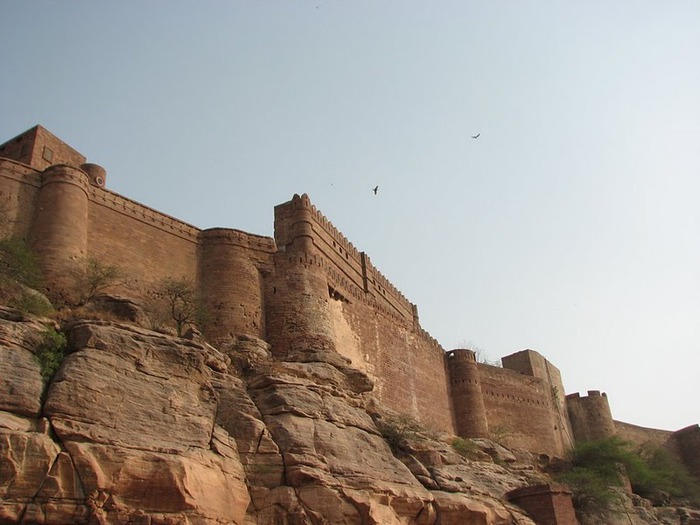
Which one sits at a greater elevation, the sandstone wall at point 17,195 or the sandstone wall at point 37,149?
the sandstone wall at point 37,149

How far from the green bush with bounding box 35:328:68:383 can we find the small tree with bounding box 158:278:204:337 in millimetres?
7196

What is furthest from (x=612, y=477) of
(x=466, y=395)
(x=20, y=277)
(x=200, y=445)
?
(x=20, y=277)

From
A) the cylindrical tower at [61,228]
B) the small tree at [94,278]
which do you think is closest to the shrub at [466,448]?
the small tree at [94,278]

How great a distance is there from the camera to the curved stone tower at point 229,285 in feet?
80.0

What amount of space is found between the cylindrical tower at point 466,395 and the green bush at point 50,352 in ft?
69.4

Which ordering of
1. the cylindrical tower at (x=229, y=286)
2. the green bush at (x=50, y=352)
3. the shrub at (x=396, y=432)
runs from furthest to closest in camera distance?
the cylindrical tower at (x=229, y=286) → the shrub at (x=396, y=432) → the green bush at (x=50, y=352)

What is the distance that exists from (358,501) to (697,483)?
104 ft

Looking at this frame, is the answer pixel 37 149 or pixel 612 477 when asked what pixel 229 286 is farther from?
pixel 612 477

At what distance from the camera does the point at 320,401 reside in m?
19.5

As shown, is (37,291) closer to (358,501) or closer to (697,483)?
(358,501)

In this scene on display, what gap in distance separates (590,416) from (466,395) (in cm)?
1431

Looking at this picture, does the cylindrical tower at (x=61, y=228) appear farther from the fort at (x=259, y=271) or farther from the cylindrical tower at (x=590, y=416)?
the cylindrical tower at (x=590, y=416)

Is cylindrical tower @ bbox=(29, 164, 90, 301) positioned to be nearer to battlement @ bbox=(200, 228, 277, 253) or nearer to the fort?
the fort

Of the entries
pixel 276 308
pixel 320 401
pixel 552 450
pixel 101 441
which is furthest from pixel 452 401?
pixel 101 441
